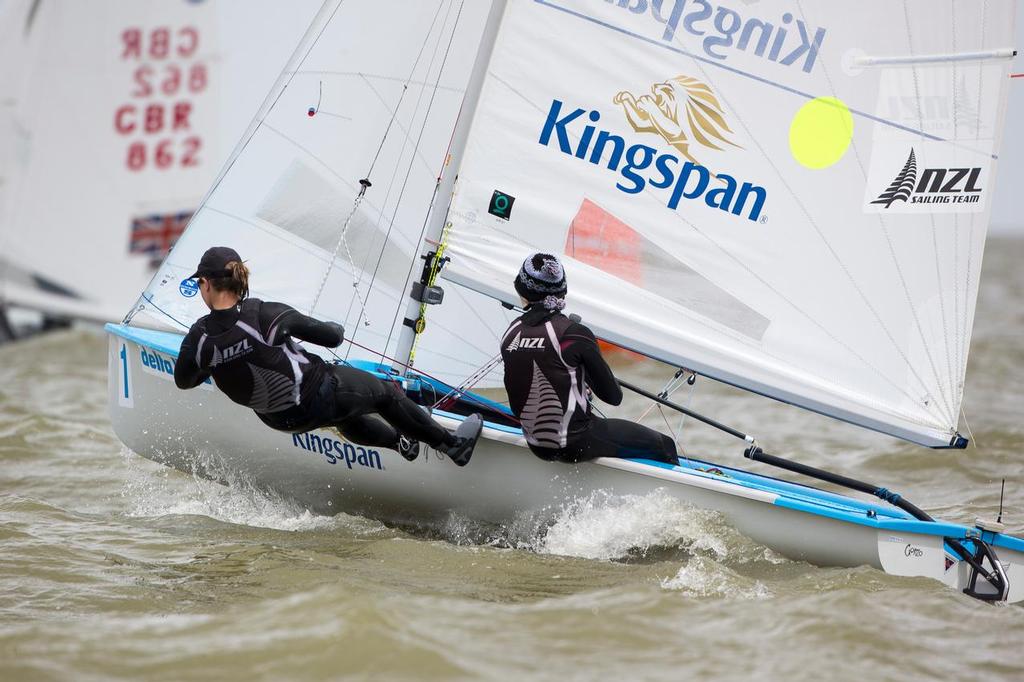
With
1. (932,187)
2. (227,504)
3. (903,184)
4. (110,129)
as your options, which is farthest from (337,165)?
(110,129)

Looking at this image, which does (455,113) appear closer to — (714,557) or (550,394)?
(550,394)

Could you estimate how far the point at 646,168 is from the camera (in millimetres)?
4367

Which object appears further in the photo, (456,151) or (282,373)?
(456,151)

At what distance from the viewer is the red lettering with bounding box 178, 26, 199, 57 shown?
9297 millimetres

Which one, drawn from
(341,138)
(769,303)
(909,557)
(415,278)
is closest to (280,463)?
(415,278)

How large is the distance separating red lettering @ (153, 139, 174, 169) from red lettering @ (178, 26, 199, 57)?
0.76 m

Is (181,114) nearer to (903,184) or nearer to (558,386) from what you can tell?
(558,386)

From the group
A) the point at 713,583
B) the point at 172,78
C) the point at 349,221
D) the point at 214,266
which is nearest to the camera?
the point at 713,583

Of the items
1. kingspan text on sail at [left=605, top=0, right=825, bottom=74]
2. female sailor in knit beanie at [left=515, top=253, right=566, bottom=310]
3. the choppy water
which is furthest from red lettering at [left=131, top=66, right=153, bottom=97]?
female sailor in knit beanie at [left=515, top=253, right=566, bottom=310]

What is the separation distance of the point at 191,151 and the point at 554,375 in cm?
641

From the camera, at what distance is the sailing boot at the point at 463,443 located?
4133mm

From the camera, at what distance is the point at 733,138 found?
4.35m

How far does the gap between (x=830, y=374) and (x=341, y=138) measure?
210 centimetres

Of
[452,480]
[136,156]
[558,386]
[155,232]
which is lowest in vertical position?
[452,480]
